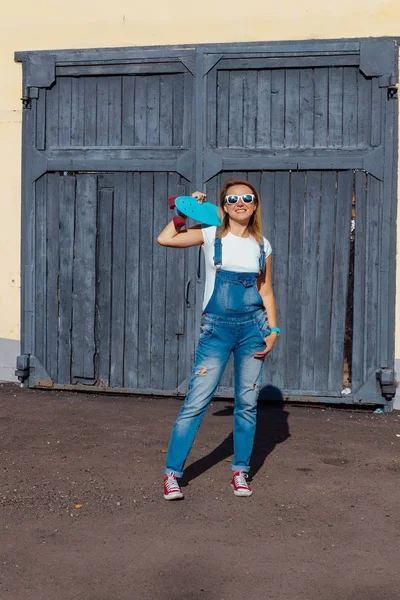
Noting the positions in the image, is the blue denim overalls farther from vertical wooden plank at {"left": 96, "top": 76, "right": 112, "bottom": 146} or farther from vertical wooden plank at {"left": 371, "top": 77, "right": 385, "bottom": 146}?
vertical wooden plank at {"left": 96, "top": 76, "right": 112, "bottom": 146}

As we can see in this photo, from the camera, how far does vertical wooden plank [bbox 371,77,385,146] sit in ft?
27.4

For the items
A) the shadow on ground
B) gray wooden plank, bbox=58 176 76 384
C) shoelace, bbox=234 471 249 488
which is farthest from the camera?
gray wooden plank, bbox=58 176 76 384

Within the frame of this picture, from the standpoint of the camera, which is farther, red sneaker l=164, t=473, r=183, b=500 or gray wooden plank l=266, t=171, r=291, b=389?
gray wooden plank l=266, t=171, r=291, b=389

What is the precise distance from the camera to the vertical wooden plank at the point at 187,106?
8680mm

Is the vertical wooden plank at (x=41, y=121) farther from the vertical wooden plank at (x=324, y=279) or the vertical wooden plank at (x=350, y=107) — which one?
the vertical wooden plank at (x=350, y=107)

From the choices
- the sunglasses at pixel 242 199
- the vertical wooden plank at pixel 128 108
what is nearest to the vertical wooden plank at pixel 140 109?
the vertical wooden plank at pixel 128 108

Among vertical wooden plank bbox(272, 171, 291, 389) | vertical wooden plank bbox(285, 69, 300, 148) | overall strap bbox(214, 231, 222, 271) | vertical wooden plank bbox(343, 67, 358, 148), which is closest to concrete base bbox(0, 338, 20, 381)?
vertical wooden plank bbox(272, 171, 291, 389)

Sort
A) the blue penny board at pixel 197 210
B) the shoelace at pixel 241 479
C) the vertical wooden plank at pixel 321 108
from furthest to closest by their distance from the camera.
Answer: the vertical wooden plank at pixel 321 108
the shoelace at pixel 241 479
the blue penny board at pixel 197 210

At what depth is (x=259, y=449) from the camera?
713 centimetres

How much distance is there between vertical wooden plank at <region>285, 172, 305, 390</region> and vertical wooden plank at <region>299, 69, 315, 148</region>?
0.31 meters

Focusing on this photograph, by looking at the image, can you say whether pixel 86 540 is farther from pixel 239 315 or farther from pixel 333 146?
pixel 333 146

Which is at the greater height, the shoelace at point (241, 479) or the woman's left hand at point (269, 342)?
the woman's left hand at point (269, 342)

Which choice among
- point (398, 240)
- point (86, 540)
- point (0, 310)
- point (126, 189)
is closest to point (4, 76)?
point (126, 189)

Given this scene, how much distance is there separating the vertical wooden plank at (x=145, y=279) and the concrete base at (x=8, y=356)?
48.8 inches
